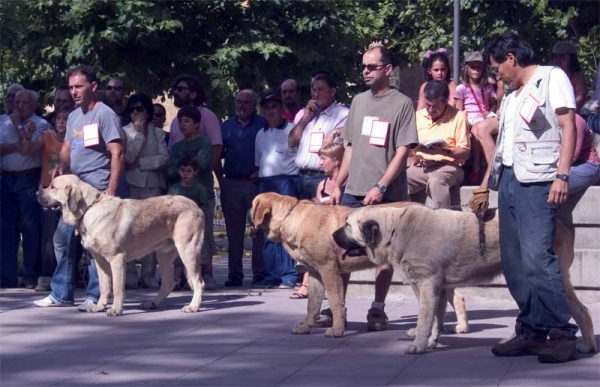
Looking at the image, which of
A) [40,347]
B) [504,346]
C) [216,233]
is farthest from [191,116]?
[216,233]

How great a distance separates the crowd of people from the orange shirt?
0.07 ft

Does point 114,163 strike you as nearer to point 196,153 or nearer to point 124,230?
point 124,230

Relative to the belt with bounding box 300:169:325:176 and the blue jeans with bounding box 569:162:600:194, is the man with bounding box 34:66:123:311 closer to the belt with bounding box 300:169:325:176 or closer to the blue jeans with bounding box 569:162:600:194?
the belt with bounding box 300:169:325:176

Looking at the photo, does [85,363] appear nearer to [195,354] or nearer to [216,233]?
[195,354]

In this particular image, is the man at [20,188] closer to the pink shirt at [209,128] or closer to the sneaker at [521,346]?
the pink shirt at [209,128]

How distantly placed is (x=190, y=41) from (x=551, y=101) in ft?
44.4

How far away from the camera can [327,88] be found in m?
11.0

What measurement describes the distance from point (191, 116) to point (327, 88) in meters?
1.58

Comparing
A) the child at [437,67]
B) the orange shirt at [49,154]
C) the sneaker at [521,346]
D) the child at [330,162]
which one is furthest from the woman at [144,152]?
the sneaker at [521,346]

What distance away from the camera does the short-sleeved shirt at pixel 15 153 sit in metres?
12.0

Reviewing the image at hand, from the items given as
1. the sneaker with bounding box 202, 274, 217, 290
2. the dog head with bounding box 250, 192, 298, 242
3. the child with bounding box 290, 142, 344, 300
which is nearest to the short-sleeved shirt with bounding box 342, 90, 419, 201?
the dog head with bounding box 250, 192, 298, 242

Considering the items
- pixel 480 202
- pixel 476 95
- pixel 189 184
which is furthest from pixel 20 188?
pixel 480 202

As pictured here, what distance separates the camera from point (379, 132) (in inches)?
346

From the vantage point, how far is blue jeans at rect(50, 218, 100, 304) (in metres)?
10.3
